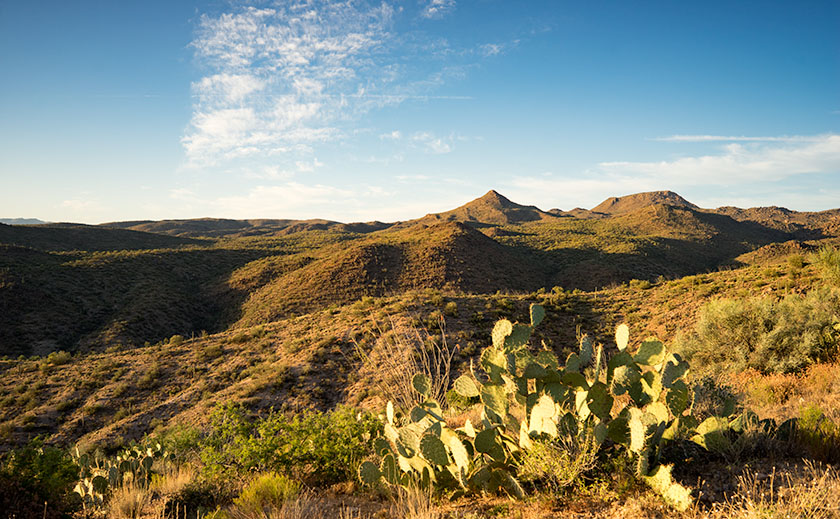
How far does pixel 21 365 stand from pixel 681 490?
27.5m

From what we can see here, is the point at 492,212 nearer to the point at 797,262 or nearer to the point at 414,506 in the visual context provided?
the point at 797,262

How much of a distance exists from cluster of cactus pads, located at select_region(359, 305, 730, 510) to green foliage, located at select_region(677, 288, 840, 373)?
6.05m

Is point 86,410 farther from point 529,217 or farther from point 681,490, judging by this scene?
point 529,217

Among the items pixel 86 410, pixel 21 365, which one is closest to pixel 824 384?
pixel 86 410

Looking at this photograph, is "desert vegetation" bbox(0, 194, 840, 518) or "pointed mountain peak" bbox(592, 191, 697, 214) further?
"pointed mountain peak" bbox(592, 191, 697, 214)

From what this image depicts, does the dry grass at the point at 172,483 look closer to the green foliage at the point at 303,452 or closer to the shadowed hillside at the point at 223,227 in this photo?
the green foliage at the point at 303,452

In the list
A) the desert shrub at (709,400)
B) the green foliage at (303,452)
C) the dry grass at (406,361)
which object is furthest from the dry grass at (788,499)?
the green foliage at (303,452)

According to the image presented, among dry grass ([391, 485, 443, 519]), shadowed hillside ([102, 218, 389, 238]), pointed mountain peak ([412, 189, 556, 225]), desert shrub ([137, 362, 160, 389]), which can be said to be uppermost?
pointed mountain peak ([412, 189, 556, 225])

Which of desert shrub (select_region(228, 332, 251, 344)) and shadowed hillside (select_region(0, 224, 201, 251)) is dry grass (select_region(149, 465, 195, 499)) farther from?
shadowed hillside (select_region(0, 224, 201, 251))

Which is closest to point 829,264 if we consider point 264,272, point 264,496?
point 264,496

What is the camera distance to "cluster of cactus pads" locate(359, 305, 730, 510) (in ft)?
12.7

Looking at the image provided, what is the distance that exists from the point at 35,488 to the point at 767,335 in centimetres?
1363

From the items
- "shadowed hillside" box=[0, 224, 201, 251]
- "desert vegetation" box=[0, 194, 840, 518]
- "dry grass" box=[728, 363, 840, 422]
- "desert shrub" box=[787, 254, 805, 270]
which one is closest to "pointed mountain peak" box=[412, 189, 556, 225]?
"shadowed hillside" box=[0, 224, 201, 251]

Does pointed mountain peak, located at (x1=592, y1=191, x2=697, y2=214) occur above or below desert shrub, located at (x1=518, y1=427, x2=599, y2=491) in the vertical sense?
above
